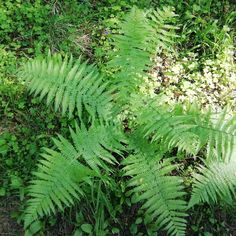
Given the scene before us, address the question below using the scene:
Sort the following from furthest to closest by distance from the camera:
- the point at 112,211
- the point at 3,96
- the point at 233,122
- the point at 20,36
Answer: the point at 20,36
the point at 3,96
the point at 112,211
the point at 233,122

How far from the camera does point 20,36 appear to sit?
4191mm

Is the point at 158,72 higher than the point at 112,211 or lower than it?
higher

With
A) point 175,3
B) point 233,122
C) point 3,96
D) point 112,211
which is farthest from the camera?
point 175,3

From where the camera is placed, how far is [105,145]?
11.0 ft

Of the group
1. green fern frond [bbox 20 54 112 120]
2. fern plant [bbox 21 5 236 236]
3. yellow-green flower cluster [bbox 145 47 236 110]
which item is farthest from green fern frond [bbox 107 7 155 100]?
yellow-green flower cluster [bbox 145 47 236 110]

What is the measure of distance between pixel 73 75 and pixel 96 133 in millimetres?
551

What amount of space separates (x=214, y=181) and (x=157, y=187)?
1.79ft

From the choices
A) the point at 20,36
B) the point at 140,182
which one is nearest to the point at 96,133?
the point at 140,182

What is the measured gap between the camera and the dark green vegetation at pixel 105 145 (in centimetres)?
327

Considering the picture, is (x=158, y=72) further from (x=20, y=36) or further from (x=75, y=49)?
(x=20, y=36)

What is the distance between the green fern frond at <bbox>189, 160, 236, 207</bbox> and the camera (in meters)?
3.49

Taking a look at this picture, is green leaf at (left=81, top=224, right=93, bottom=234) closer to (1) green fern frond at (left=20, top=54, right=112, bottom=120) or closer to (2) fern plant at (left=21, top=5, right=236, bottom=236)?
(2) fern plant at (left=21, top=5, right=236, bottom=236)

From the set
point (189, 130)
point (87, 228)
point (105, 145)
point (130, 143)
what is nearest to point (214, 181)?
point (189, 130)

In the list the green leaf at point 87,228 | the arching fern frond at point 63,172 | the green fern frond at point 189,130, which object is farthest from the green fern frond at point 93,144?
the green leaf at point 87,228
